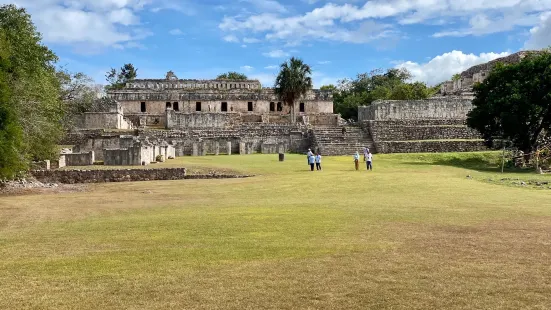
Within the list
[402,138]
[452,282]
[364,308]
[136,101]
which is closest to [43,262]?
[364,308]

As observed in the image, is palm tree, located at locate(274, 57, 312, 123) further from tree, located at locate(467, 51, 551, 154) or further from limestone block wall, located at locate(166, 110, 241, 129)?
tree, located at locate(467, 51, 551, 154)

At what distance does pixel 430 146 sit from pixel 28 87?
67.8 feet

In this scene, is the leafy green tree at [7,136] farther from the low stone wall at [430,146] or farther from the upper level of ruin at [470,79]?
the upper level of ruin at [470,79]

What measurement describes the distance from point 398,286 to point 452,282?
21.7 inches

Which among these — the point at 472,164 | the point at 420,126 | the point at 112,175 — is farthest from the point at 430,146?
the point at 112,175

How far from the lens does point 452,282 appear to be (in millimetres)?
4672

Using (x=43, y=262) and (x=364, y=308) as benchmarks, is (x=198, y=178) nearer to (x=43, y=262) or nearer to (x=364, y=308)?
(x=43, y=262)

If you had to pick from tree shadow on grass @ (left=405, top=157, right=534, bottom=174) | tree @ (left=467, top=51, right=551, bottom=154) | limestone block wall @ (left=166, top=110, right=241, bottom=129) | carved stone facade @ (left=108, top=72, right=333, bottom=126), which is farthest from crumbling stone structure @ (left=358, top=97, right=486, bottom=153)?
limestone block wall @ (left=166, top=110, right=241, bottom=129)

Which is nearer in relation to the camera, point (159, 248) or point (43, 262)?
point (43, 262)

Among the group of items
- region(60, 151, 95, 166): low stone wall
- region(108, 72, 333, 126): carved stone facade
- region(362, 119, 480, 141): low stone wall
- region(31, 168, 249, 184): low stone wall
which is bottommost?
region(31, 168, 249, 184): low stone wall

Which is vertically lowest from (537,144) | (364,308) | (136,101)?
(364,308)

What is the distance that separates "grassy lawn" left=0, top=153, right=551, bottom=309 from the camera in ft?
14.2

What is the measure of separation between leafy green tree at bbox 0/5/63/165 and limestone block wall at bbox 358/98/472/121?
21889 millimetres

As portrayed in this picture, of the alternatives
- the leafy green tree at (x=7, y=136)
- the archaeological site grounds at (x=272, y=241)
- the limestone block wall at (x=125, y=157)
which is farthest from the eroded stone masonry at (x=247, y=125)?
the archaeological site grounds at (x=272, y=241)
